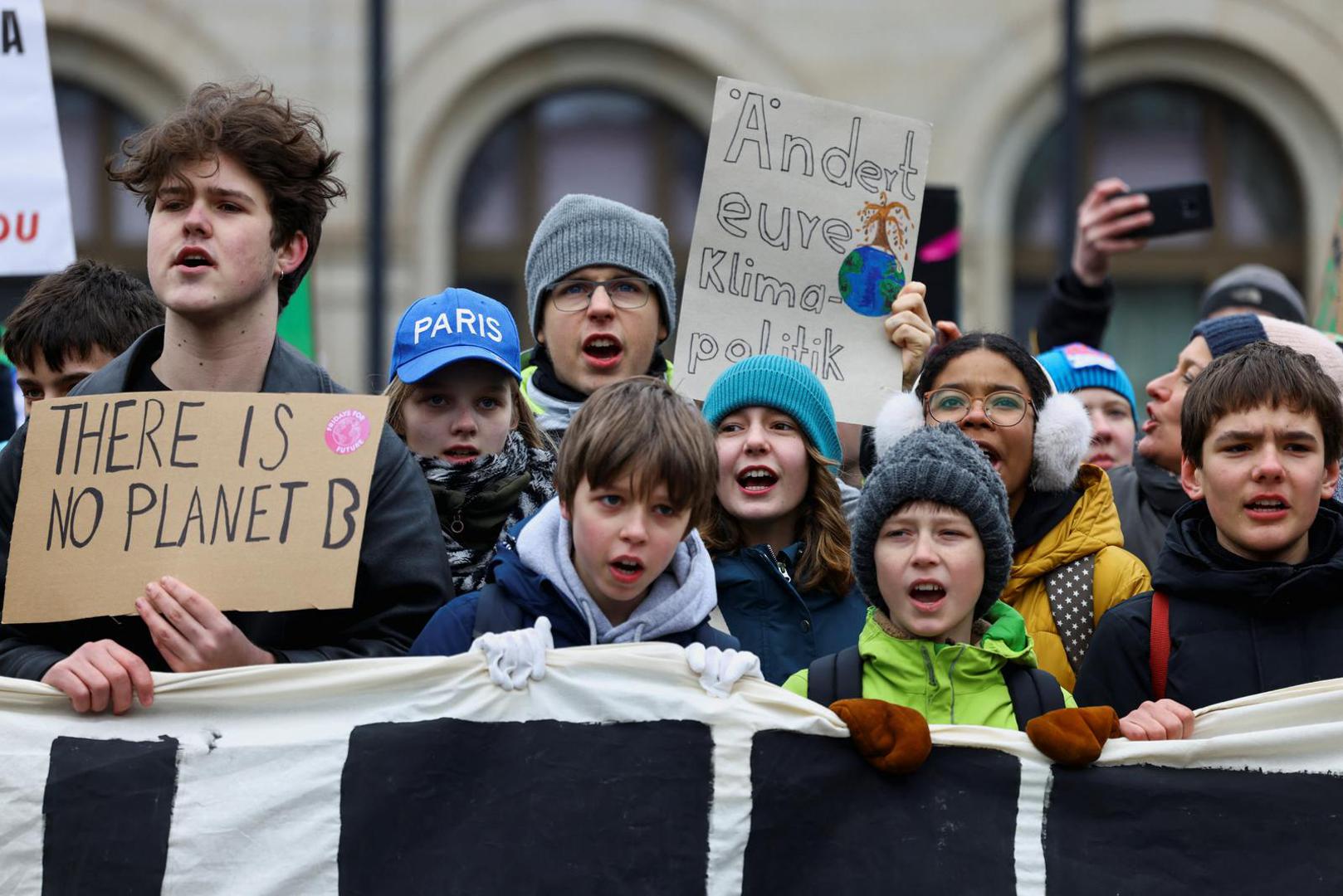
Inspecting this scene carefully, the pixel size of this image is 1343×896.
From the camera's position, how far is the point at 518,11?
11.5m

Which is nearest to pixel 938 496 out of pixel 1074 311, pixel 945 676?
pixel 945 676

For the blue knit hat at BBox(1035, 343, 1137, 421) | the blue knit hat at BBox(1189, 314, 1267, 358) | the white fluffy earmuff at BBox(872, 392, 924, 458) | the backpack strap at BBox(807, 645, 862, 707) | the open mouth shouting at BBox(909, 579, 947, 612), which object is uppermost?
the blue knit hat at BBox(1035, 343, 1137, 421)

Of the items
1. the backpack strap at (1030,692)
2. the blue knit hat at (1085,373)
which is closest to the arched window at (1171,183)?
the blue knit hat at (1085,373)

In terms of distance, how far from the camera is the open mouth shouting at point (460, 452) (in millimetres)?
3672

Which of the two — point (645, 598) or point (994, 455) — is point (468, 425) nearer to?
point (645, 598)

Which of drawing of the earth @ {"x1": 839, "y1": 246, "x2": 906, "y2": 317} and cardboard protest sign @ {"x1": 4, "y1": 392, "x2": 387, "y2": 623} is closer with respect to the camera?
cardboard protest sign @ {"x1": 4, "y1": 392, "x2": 387, "y2": 623}

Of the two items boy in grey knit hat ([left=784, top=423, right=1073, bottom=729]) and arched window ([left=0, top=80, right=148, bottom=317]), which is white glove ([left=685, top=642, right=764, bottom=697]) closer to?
boy in grey knit hat ([left=784, top=423, right=1073, bottom=729])

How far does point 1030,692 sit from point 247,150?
1615 millimetres

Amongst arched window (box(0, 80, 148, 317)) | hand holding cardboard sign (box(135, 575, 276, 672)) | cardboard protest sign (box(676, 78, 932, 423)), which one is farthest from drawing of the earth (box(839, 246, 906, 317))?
arched window (box(0, 80, 148, 317))

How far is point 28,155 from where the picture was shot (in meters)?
5.24

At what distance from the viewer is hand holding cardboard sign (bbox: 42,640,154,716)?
279 cm

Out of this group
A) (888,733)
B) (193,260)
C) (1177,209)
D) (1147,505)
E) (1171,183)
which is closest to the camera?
(888,733)

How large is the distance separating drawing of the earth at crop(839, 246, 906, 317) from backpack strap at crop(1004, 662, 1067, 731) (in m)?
1.25

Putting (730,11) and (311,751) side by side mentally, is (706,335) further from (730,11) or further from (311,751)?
(730,11)
